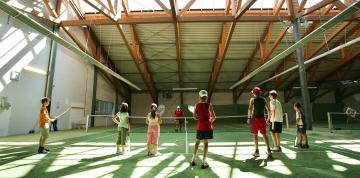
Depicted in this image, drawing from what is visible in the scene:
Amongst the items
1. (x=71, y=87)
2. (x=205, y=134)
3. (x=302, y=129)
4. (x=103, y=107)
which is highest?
(x=71, y=87)

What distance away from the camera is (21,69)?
11.6m

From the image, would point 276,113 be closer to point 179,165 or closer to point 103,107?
point 179,165

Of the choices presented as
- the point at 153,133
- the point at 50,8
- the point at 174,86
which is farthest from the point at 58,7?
the point at 174,86

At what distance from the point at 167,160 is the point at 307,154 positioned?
3.67 meters

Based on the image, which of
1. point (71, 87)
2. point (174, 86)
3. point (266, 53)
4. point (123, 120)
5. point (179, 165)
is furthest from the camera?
point (174, 86)

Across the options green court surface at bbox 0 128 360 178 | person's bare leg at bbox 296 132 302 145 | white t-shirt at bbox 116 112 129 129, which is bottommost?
green court surface at bbox 0 128 360 178

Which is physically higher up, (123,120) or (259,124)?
(123,120)

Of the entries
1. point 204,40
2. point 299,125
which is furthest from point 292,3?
point 299,125

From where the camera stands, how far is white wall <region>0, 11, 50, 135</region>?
420 inches

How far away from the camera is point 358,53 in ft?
58.5

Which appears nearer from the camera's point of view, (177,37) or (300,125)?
(300,125)

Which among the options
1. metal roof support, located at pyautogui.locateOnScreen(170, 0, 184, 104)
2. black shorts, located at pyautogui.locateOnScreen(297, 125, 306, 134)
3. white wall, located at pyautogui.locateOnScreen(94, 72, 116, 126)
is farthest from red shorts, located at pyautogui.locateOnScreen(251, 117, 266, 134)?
white wall, located at pyautogui.locateOnScreen(94, 72, 116, 126)

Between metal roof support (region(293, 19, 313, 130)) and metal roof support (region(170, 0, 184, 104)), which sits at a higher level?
metal roof support (region(170, 0, 184, 104))

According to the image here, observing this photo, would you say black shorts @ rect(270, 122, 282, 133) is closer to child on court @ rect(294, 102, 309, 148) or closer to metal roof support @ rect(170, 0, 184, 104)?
child on court @ rect(294, 102, 309, 148)
